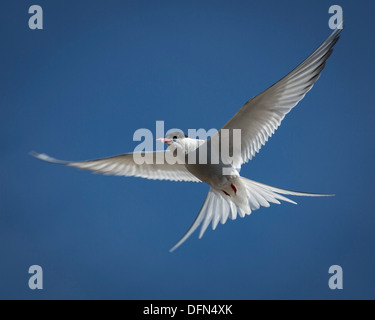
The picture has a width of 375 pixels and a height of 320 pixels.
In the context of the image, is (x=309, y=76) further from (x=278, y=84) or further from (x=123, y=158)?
(x=123, y=158)

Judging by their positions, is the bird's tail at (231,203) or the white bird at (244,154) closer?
the white bird at (244,154)

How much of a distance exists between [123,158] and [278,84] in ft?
5.79

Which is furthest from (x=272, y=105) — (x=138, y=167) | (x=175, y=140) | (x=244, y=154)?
(x=138, y=167)

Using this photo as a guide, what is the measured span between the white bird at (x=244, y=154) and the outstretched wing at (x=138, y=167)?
0.01 metres

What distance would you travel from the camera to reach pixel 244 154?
399 cm

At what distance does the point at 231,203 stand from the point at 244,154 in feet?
1.82

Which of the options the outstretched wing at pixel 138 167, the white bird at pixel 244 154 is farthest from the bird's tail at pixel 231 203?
the outstretched wing at pixel 138 167

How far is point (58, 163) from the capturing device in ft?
10.7

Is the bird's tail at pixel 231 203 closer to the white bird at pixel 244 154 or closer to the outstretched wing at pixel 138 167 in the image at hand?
the white bird at pixel 244 154

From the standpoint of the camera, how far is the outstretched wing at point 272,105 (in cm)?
346

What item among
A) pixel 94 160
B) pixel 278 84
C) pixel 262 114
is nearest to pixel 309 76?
pixel 278 84

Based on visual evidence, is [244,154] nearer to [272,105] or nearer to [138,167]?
[272,105]

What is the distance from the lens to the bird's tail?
12.8 ft

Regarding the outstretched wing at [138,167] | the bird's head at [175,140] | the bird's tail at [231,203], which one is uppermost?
the bird's head at [175,140]
